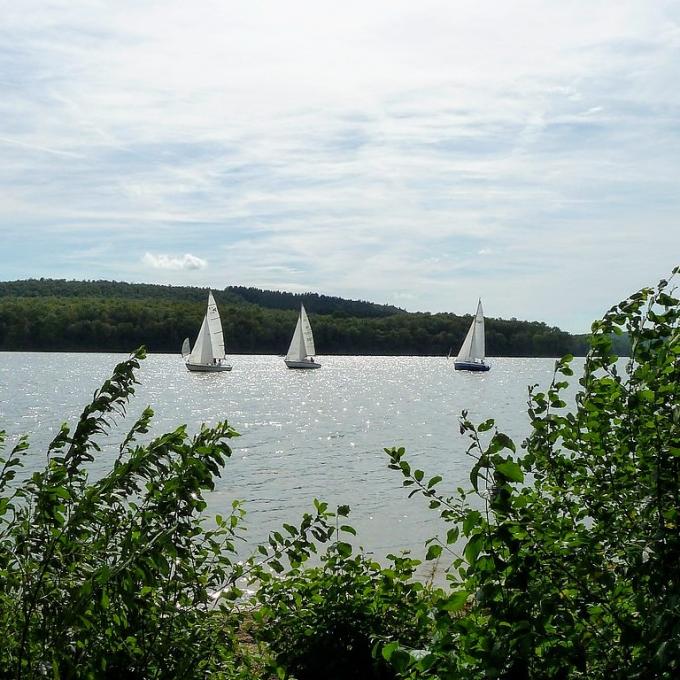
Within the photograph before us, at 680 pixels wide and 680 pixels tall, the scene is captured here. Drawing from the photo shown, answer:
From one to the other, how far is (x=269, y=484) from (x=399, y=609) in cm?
1939

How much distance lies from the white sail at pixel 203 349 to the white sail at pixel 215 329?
48cm

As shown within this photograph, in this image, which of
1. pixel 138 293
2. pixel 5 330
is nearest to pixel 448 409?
pixel 5 330

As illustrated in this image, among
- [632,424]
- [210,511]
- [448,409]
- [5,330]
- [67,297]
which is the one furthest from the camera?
[67,297]

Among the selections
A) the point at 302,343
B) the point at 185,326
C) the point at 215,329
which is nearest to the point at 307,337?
the point at 302,343

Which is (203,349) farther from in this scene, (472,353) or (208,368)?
(472,353)

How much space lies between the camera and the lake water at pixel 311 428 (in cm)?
2052

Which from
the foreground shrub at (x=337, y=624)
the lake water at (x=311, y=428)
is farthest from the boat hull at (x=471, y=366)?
the foreground shrub at (x=337, y=624)

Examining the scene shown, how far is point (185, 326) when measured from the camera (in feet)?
498

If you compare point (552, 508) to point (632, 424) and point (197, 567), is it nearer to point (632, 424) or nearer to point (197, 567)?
point (632, 424)

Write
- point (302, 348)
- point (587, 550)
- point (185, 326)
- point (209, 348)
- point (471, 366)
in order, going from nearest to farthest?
point (587, 550) < point (209, 348) < point (471, 366) < point (302, 348) < point (185, 326)

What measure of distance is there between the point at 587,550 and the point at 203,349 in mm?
87771

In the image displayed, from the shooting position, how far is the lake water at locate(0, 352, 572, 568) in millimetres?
20516

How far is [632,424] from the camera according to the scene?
3883mm

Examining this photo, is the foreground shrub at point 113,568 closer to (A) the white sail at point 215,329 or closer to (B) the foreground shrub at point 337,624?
(B) the foreground shrub at point 337,624
